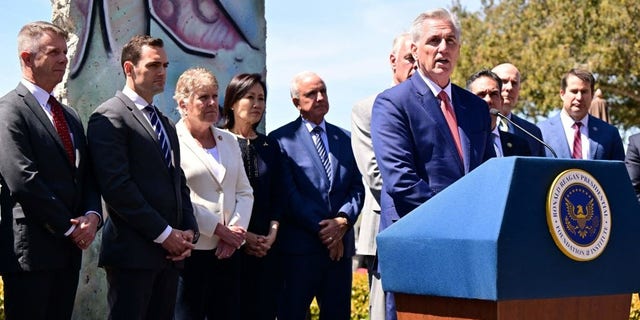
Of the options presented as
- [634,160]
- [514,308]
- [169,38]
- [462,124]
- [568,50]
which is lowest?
[514,308]

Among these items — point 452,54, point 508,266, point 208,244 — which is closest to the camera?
point 508,266

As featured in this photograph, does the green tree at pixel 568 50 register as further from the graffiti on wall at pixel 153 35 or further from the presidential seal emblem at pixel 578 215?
the presidential seal emblem at pixel 578 215

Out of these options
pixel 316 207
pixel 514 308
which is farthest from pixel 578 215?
pixel 316 207

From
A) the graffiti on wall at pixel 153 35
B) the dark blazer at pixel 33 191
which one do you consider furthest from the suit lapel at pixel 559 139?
the dark blazer at pixel 33 191

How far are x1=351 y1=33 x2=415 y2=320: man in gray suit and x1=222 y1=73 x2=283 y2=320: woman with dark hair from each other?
1.84ft

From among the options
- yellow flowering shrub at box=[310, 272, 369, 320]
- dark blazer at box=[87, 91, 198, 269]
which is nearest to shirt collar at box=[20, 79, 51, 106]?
dark blazer at box=[87, 91, 198, 269]

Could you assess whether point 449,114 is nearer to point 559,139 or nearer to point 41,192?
point 41,192

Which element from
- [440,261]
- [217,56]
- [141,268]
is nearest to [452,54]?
[440,261]

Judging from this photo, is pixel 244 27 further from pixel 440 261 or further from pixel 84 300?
pixel 440 261

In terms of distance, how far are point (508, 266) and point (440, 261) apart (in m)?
0.28

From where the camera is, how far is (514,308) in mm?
3393

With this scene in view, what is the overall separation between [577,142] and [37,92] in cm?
385

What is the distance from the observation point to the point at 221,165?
5.85 metres

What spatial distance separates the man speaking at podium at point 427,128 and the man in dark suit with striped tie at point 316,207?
1.74m
